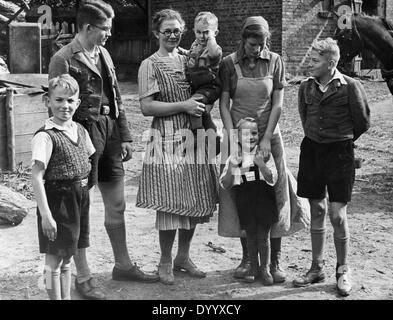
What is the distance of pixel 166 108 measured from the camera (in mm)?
4023

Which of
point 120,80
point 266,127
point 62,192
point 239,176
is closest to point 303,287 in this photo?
point 239,176

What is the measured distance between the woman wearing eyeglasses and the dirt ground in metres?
0.41

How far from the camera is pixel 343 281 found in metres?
4.04

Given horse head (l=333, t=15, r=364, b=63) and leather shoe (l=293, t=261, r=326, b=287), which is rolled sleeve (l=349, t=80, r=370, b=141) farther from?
horse head (l=333, t=15, r=364, b=63)

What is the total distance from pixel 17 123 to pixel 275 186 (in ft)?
15.7

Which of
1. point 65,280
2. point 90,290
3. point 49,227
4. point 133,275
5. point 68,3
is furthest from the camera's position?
point 68,3

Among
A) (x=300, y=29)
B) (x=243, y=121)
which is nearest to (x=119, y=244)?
(x=243, y=121)

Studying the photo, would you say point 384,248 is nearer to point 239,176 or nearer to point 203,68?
point 239,176

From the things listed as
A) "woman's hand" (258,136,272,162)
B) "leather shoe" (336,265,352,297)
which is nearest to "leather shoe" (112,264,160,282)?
"woman's hand" (258,136,272,162)

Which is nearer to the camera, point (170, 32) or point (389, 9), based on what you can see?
point (170, 32)

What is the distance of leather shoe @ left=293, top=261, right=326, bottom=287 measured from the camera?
4160 millimetres

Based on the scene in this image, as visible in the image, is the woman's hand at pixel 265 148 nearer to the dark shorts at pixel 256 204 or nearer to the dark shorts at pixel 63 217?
the dark shorts at pixel 256 204

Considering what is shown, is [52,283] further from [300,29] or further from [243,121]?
[300,29]

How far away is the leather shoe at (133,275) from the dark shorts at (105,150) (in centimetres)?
71
